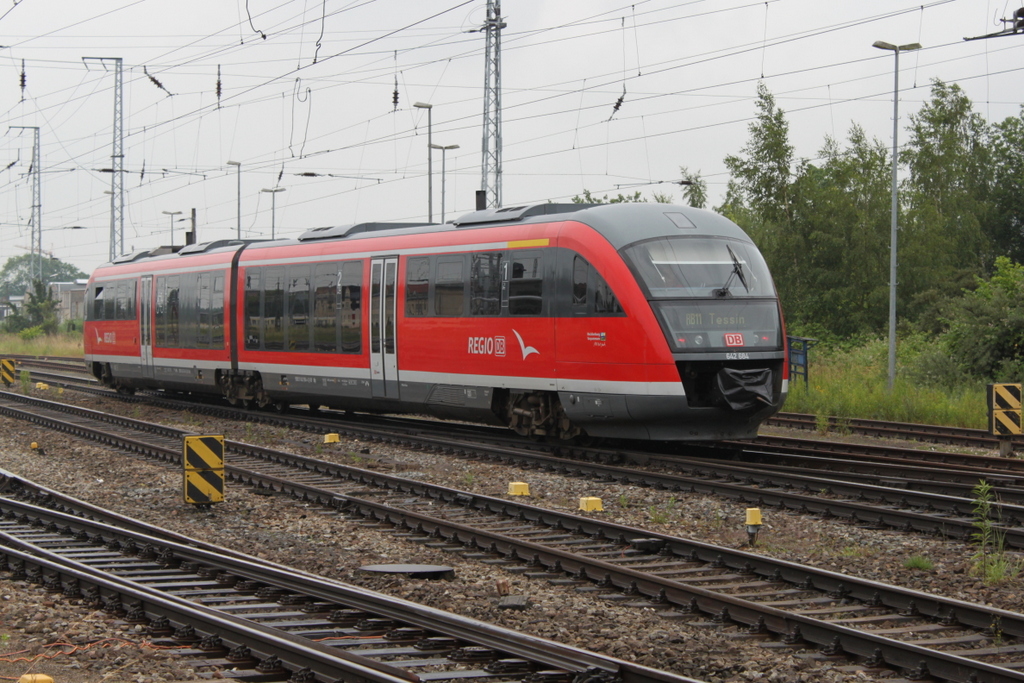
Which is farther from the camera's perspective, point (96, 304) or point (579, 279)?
point (96, 304)

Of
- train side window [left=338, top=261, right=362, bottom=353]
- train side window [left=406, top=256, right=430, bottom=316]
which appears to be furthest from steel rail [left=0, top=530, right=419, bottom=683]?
train side window [left=338, top=261, right=362, bottom=353]

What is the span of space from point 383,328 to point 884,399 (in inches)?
387

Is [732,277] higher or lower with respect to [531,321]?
higher

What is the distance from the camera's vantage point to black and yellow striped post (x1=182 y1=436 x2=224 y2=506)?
40.1 ft

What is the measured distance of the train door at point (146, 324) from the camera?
86.7 feet

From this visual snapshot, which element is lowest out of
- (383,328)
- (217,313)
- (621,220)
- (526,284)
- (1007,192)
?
(383,328)

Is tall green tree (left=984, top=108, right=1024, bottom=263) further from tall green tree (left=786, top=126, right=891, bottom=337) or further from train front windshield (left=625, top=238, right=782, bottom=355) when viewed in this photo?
train front windshield (left=625, top=238, right=782, bottom=355)

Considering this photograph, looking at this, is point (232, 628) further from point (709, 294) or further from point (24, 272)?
point (24, 272)

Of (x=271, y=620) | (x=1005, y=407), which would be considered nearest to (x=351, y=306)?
(x=1005, y=407)

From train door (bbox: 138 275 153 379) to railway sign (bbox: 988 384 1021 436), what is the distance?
18687mm

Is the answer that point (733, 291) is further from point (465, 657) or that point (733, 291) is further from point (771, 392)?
point (465, 657)

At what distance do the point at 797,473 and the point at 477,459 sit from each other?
4476mm

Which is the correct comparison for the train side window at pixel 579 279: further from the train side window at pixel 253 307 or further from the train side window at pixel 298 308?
the train side window at pixel 253 307

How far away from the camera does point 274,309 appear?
21.7 m
